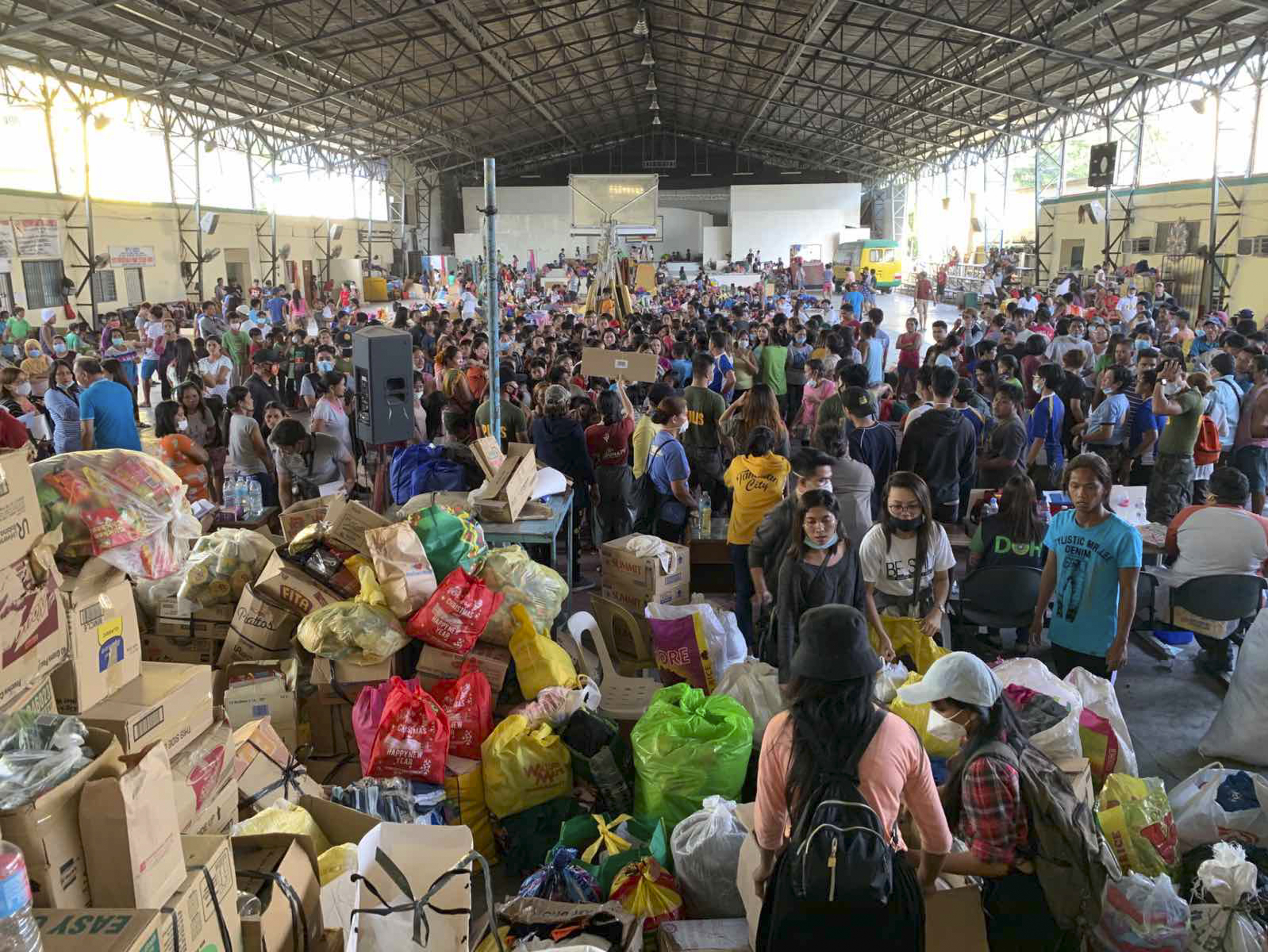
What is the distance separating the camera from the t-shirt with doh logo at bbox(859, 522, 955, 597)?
3920 mm

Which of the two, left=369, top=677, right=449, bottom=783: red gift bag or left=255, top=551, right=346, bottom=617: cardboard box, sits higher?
left=255, top=551, right=346, bottom=617: cardboard box

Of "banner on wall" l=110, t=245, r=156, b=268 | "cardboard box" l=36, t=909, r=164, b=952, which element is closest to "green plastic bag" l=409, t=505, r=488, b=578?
"cardboard box" l=36, t=909, r=164, b=952

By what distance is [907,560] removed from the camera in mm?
3930

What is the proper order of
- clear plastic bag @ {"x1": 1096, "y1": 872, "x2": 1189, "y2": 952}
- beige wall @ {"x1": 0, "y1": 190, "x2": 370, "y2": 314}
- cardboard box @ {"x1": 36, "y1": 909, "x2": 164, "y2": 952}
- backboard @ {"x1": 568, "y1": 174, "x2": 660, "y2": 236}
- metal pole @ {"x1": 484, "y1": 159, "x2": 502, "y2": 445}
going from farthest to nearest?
1. backboard @ {"x1": 568, "y1": 174, "x2": 660, "y2": 236}
2. beige wall @ {"x1": 0, "y1": 190, "x2": 370, "y2": 314}
3. metal pole @ {"x1": 484, "y1": 159, "x2": 502, "y2": 445}
4. clear plastic bag @ {"x1": 1096, "y1": 872, "x2": 1189, "y2": 952}
5. cardboard box @ {"x1": 36, "y1": 909, "x2": 164, "y2": 952}

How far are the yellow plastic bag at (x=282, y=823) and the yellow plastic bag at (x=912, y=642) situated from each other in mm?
2251

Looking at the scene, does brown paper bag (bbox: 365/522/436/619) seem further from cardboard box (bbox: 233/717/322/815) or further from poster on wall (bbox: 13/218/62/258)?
poster on wall (bbox: 13/218/62/258)

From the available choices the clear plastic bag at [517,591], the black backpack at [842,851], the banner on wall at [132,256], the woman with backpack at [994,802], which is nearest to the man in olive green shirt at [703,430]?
the clear plastic bag at [517,591]

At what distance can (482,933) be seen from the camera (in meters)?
2.85

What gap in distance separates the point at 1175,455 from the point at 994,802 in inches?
187

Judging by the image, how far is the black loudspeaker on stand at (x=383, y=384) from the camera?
5168 mm

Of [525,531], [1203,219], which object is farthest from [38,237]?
[1203,219]

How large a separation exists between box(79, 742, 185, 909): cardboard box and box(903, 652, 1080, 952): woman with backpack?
169 cm

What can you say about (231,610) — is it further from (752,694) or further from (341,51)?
(341,51)

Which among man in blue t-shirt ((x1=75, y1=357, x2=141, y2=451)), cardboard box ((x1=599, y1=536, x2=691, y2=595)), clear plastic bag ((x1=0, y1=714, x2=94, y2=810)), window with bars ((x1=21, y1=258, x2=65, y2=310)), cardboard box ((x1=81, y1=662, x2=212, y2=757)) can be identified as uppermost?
window with bars ((x1=21, y1=258, x2=65, y2=310))
